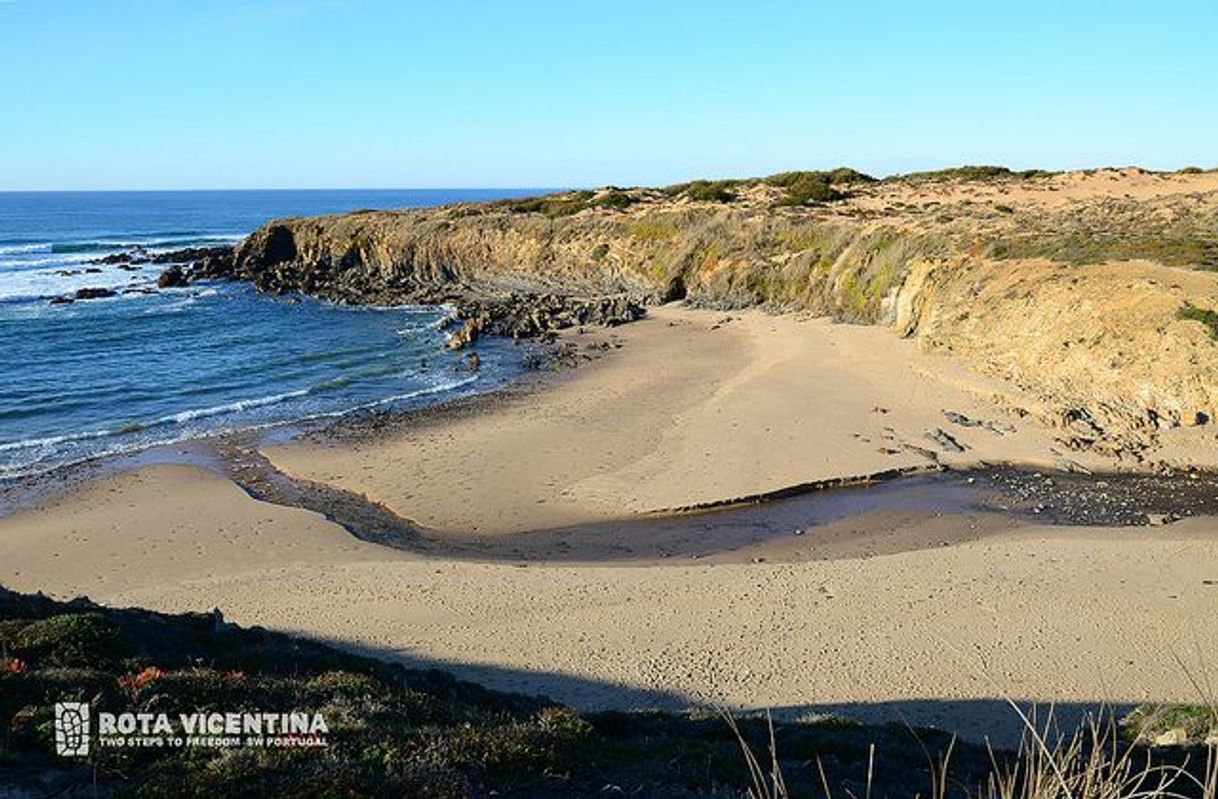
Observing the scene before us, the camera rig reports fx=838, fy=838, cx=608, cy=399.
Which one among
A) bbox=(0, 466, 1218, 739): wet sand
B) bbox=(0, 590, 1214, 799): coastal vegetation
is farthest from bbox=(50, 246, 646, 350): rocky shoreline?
bbox=(0, 590, 1214, 799): coastal vegetation

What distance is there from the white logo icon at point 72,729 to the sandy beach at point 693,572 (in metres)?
5.94

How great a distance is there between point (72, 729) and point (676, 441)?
1788cm

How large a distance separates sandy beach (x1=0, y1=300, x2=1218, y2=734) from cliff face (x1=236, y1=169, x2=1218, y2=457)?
9.13ft

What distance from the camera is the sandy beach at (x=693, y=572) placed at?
11.7 metres

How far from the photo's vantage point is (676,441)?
75.4 feet

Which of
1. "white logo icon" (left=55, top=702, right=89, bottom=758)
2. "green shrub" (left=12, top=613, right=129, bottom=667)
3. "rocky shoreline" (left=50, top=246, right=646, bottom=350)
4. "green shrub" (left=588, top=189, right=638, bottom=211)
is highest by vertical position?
"green shrub" (left=588, top=189, right=638, bottom=211)

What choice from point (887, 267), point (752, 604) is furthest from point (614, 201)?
point (752, 604)

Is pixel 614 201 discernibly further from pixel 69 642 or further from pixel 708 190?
pixel 69 642

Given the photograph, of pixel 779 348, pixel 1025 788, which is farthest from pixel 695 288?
pixel 1025 788

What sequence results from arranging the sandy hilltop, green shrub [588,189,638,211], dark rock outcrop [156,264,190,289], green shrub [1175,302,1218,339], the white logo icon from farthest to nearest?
dark rock outcrop [156,264,190,289] < green shrub [588,189,638,211] < green shrub [1175,302,1218,339] < the sandy hilltop < the white logo icon

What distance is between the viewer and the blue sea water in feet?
84.8

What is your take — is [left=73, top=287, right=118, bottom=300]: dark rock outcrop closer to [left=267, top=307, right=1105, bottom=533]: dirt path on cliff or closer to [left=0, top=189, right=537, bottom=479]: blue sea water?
[left=0, top=189, right=537, bottom=479]: blue sea water

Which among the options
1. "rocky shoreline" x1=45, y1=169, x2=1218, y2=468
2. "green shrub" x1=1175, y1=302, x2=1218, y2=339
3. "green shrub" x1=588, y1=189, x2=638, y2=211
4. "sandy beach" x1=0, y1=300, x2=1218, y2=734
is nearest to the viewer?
"sandy beach" x1=0, y1=300, x2=1218, y2=734

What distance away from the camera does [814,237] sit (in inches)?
1619
